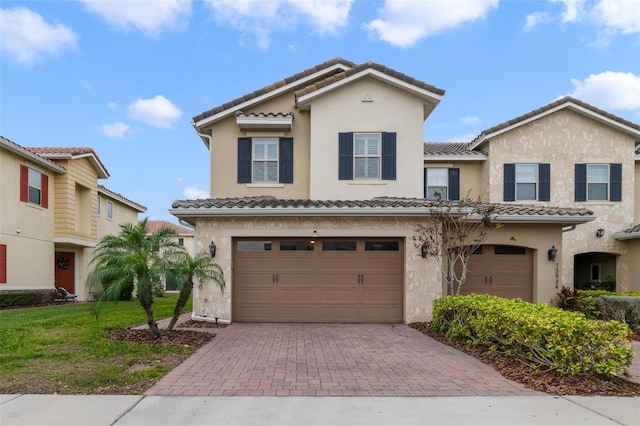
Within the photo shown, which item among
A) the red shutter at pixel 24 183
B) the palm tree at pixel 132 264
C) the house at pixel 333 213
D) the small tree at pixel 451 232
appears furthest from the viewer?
the red shutter at pixel 24 183

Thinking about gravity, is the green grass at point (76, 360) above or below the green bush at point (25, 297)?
above

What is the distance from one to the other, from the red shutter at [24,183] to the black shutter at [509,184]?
63.3 ft

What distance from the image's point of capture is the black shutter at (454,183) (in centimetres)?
1688

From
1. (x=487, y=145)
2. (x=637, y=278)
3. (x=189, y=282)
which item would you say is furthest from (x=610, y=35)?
(x=189, y=282)

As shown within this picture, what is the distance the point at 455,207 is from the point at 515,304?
3433mm

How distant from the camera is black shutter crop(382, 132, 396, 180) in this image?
44.0 feet

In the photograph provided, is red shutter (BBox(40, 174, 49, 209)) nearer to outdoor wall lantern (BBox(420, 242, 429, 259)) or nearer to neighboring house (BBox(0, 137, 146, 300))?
neighboring house (BBox(0, 137, 146, 300))

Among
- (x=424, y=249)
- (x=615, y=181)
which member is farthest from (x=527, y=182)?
(x=424, y=249)

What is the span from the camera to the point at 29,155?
54.7 feet

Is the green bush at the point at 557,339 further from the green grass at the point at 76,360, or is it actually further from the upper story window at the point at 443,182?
the upper story window at the point at 443,182

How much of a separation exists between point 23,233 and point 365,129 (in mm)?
14513

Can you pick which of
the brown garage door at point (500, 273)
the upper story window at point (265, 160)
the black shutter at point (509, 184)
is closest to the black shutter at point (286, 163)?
the upper story window at point (265, 160)

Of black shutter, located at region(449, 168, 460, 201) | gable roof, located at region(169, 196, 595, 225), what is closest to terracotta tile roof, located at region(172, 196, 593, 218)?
gable roof, located at region(169, 196, 595, 225)

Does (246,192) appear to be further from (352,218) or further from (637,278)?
(637,278)
